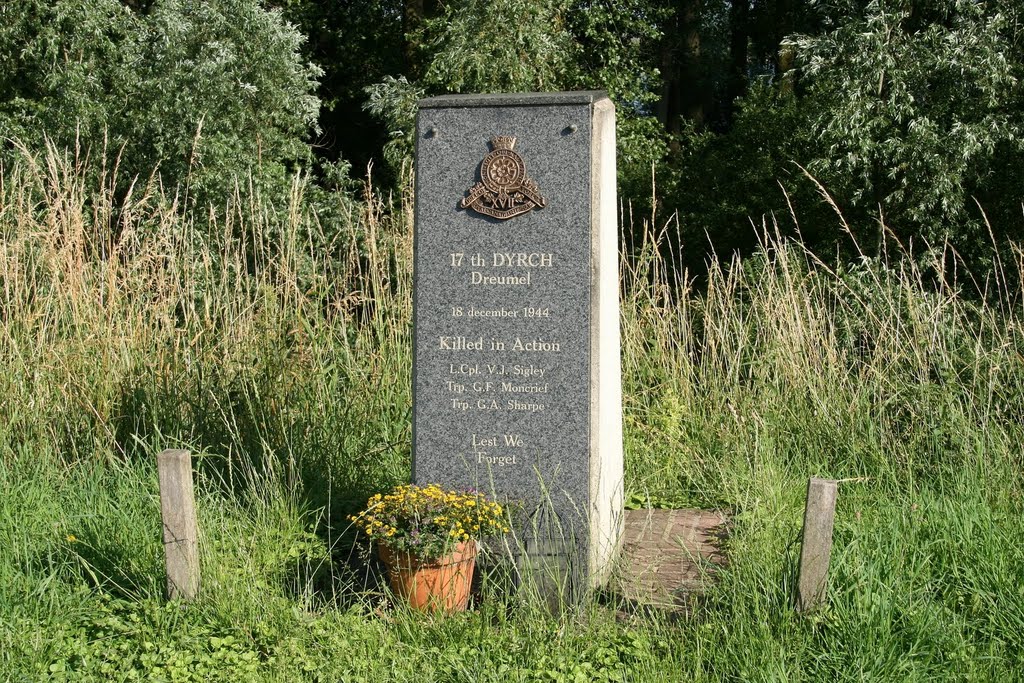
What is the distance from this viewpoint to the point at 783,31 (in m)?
18.5

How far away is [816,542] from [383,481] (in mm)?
2362

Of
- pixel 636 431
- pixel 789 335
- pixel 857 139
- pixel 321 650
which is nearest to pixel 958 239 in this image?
pixel 857 139

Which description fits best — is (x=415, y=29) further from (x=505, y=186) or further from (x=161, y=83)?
(x=505, y=186)

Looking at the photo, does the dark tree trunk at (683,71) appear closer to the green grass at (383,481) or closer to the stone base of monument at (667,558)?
the green grass at (383,481)

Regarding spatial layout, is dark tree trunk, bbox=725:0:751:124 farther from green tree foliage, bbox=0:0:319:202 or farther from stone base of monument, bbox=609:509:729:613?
stone base of monument, bbox=609:509:729:613

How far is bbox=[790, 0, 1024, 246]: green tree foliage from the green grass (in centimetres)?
283

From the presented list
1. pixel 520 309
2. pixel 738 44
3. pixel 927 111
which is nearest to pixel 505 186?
pixel 520 309

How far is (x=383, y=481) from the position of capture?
5332mm

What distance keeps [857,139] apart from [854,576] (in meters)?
6.37

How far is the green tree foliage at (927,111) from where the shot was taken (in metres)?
9.14

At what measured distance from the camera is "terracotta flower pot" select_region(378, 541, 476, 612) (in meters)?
4.00

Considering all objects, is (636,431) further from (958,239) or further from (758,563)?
(958,239)

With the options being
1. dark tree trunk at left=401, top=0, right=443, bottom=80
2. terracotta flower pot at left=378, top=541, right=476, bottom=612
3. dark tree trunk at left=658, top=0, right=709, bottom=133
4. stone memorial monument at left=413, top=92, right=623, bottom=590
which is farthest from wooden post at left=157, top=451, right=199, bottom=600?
dark tree trunk at left=658, top=0, right=709, bottom=133

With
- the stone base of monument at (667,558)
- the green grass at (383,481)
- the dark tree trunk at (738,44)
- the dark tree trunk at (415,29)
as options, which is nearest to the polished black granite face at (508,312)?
the stone base of monument at (667,558)
